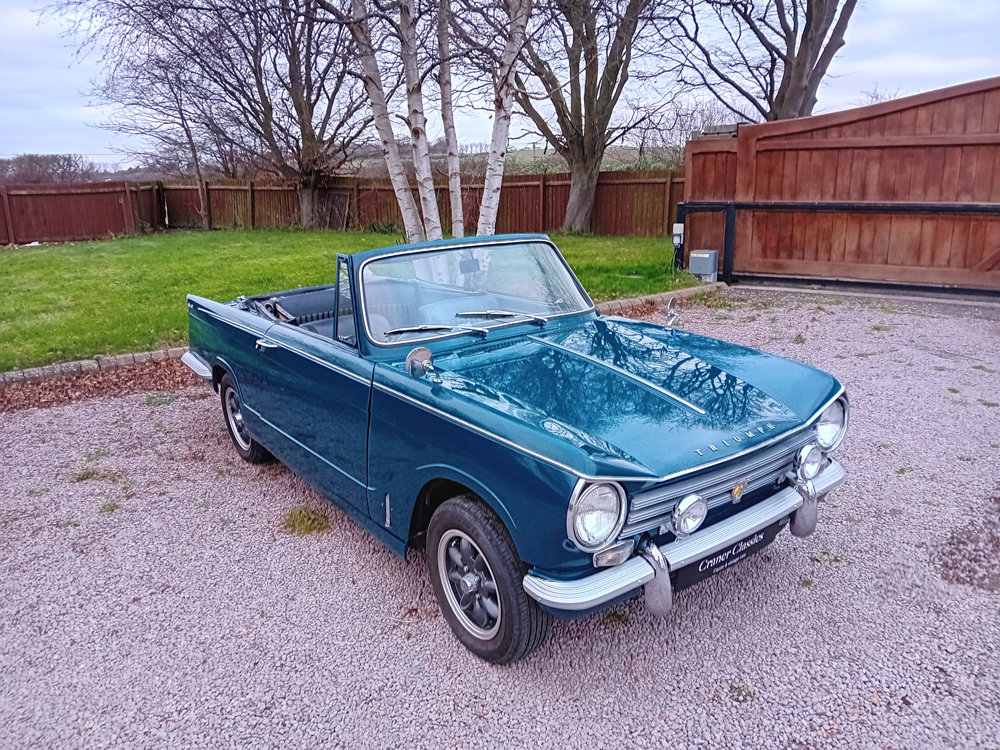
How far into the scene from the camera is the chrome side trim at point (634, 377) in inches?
117

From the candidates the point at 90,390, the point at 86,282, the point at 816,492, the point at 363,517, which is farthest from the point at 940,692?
the point at 86,282

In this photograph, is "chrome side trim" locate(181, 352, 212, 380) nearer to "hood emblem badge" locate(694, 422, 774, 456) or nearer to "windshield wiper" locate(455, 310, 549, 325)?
"windshield wiper" locate(455, 310, 549, 325)

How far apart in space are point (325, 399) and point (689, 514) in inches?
76.7

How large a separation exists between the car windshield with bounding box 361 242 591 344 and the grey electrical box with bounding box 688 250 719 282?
778 centimetres

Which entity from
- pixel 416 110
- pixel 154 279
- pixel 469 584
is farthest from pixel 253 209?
pixel 469 584

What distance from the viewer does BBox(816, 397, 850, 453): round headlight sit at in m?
3.28

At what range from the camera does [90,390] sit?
680 cm

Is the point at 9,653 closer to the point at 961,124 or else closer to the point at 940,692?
the point at 940,692

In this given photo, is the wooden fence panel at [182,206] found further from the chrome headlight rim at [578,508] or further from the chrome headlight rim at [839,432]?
the chrome headlight rim at [578,508]

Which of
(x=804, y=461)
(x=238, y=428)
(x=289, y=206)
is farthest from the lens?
(x=289, y=206)

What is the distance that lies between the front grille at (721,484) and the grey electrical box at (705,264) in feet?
28.7

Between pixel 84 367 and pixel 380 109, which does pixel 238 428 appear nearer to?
pixel 84 367

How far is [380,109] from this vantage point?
302 inches

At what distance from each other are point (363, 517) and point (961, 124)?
32.7 feet
